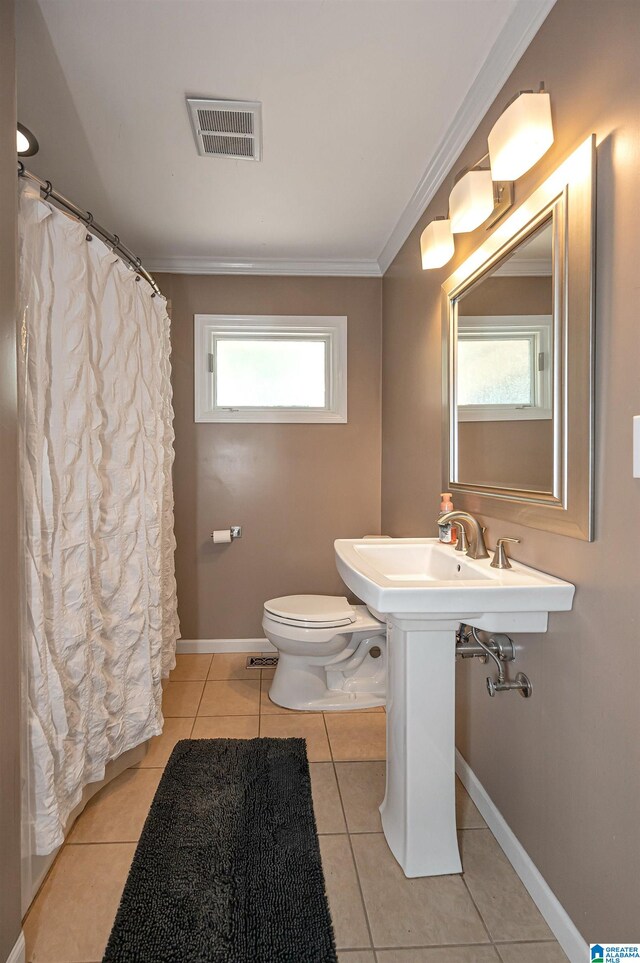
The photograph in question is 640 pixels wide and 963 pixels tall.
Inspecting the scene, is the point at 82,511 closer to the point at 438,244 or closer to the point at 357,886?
the point at 357,886

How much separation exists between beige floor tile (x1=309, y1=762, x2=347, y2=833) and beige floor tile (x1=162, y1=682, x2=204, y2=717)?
0.72m

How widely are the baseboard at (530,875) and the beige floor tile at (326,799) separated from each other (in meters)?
0.45

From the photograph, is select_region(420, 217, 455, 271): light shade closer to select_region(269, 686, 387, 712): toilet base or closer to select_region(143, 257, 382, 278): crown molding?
select_region(143, 257, 382, 278): crown molding

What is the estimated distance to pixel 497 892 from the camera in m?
1.39

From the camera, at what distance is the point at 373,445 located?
3.14 meters

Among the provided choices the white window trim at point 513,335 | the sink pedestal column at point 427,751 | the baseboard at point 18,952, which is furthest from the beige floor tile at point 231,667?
the white window trim at point 513,335

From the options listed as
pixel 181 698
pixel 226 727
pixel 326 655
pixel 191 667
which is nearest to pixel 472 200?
pixel 326 655

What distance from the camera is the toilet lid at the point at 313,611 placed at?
7.62ft

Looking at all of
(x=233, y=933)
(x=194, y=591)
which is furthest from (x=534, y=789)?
(x=194, y=591)

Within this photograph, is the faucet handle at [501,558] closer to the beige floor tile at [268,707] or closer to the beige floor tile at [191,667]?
the beige floor tile at [268,707]

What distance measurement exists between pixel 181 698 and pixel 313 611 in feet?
2.61

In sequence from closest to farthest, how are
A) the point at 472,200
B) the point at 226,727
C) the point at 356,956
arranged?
the point at 356,956, the point at 472,200, the point at 226,727

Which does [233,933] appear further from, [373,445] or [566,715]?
[373,445]

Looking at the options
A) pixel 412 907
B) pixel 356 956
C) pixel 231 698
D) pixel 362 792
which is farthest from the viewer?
pixel 231 698
